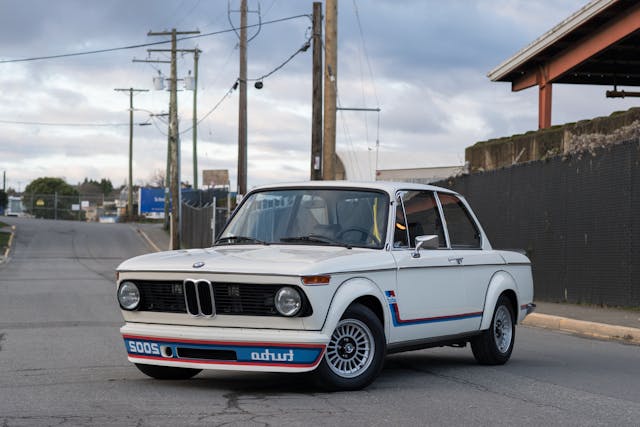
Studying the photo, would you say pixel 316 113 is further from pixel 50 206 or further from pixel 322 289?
pixel 50 206

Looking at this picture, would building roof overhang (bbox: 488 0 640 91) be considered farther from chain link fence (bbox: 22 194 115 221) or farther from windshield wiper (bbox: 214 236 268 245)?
chain link fence (bbox: 22 194 115 221)

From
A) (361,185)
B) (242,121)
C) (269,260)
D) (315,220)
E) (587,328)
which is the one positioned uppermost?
(242,121)

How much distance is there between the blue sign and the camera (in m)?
76.2

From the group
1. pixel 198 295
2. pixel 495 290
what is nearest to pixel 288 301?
pixel 198 295

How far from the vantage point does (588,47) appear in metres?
21.2

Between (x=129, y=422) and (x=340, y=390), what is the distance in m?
1.90

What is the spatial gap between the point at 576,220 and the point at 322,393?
11414 millimetres

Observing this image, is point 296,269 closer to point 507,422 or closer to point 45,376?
point 507,422

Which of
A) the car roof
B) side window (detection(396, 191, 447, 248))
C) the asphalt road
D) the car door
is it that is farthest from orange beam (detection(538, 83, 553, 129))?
the car roof

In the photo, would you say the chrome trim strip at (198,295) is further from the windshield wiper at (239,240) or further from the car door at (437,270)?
the car door at (437,270)

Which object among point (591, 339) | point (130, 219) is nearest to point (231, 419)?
point (591, 339)

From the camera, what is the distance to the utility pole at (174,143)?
151ft

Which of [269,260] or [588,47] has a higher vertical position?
[588,47]

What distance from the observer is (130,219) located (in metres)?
83.4
